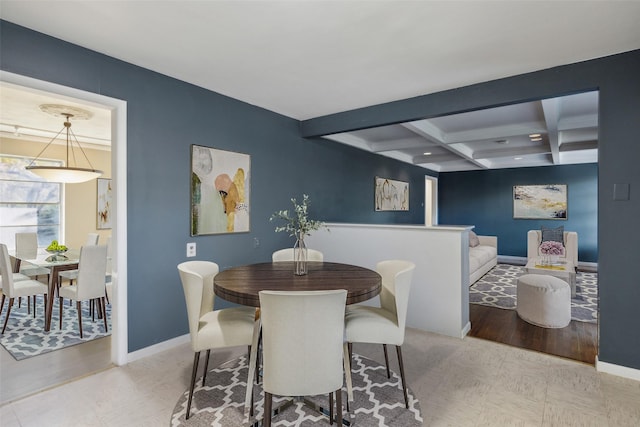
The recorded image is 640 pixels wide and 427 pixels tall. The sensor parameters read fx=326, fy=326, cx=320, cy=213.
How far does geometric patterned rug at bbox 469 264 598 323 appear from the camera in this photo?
13.5 ft

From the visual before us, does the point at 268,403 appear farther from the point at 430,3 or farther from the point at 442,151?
the point at 442,151

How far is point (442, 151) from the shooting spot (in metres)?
6.46

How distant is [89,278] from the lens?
3381mm

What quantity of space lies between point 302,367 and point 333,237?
8.71ft

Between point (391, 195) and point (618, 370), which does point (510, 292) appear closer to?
point (618, 370)

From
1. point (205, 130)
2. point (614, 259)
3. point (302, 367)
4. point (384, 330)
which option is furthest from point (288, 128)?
point (614, 259)

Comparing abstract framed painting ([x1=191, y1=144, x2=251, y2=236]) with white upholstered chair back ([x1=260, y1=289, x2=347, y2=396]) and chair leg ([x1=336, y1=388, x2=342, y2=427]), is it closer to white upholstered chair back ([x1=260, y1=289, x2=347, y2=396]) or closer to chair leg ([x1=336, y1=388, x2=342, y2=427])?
white upholstered chair back ([x1=260, y1=289, x2=347, y2=396])

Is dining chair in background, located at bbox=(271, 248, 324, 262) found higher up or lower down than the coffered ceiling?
lower down

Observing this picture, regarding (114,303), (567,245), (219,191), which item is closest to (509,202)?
(567,245)

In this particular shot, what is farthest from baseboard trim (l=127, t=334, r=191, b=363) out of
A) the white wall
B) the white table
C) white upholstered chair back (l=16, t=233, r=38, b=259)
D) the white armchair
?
the white armchair

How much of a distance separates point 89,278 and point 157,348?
118cm

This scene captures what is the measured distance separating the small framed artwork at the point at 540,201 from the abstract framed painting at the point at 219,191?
7161 millimetres

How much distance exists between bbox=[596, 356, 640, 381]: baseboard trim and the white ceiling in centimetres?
239

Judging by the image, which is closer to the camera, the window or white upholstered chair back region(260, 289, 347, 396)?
white upholstered chair back region(260, 289, 347, 396)
